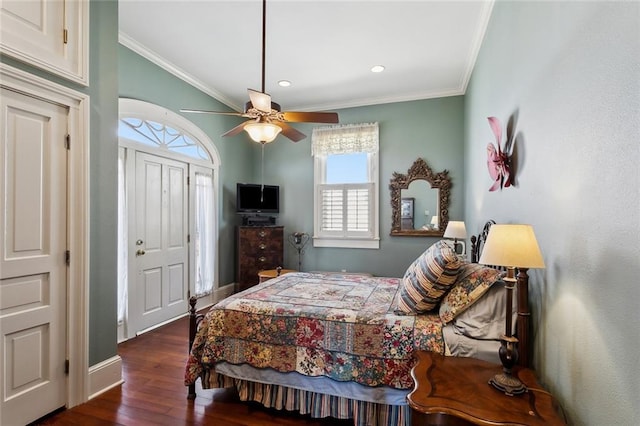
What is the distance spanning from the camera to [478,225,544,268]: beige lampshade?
48.3 inches

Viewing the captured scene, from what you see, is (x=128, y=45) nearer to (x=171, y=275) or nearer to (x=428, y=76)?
(x=171, y=275)

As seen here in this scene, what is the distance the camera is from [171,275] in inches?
154

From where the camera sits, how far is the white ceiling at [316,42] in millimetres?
2744

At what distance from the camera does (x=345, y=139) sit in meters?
4.89

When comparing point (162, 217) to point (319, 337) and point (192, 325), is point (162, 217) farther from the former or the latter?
point (319, 337)

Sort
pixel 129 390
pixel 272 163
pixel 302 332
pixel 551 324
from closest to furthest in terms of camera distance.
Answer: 1. pixel 551 324
2. pixel 302 332
3. pixel 129 390
4. pixel 272 163

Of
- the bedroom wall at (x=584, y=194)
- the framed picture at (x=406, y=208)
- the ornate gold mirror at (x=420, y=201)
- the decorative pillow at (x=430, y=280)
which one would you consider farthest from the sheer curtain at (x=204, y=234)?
the bedroom wall at (x=584, y=194)

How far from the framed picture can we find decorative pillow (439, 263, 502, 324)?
278 centimetres

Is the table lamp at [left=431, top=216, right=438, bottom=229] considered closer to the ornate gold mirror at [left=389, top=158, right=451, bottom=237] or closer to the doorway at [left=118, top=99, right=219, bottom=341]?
the ornate gold mirror at [left=389, top=158, right=451, bottom=237]

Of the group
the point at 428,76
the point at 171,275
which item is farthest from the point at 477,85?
the point at 171,275

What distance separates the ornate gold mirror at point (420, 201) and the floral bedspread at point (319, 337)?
2368mm

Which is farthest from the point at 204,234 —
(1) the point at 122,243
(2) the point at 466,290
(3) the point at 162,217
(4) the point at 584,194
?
(4) the point at 584,194

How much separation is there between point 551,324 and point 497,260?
1.50 ft

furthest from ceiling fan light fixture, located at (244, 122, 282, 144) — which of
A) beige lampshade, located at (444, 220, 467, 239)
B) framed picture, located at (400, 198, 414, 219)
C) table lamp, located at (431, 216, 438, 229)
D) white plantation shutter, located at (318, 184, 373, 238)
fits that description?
table lamp, located at (431, 216, 438, 229)
